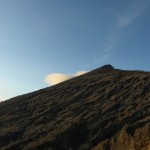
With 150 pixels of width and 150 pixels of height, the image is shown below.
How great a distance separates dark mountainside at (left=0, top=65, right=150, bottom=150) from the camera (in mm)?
42531

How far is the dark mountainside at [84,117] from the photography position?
42.5m

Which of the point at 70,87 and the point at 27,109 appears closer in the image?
the point at 27,109

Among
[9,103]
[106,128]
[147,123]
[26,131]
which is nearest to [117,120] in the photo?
[106,128]

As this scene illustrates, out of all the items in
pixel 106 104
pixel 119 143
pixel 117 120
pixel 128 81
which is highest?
pixel 128 81

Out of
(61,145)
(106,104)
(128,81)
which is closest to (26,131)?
(61,145)

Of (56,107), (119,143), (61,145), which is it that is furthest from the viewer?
(56,107)

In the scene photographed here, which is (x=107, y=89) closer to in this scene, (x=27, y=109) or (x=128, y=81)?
(x=128, y=81)

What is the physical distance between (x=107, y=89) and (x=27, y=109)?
48.3 ft

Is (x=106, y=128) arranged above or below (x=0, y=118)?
below

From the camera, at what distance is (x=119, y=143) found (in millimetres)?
40125

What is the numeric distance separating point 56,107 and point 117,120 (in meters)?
16.3

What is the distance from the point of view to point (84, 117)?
50844mm

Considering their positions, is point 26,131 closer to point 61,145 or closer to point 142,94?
point 61,145

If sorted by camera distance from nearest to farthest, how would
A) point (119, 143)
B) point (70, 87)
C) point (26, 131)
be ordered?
point (119, 143) < point (26, 131) < point (70, 87)
